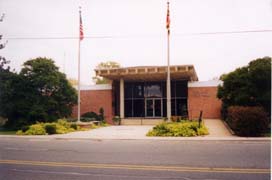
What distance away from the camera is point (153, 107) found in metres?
32.5

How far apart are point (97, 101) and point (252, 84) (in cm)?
1763

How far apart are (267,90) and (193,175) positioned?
594 inches

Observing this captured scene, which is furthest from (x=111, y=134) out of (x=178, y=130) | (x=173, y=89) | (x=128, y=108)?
(x=173, y=89)

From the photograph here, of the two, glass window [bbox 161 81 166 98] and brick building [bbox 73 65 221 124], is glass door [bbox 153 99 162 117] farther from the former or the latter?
glass window [bbox 161 81 166 98]

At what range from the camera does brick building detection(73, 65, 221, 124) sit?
29.8m

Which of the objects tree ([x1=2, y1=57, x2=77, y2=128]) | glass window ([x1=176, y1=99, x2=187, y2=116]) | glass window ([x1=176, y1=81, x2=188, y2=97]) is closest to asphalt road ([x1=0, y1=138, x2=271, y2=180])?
tree ([x1=2, y1=57, x2=77, y2=128])

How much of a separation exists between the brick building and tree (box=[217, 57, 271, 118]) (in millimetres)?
6541

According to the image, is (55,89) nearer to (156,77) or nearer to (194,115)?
(156,77)

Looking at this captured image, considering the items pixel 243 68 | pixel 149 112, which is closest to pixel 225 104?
pixel 243 68

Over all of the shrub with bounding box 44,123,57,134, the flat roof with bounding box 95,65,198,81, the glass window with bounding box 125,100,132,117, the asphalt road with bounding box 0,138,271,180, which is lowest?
the shrub with bounding box 44,123,57,134

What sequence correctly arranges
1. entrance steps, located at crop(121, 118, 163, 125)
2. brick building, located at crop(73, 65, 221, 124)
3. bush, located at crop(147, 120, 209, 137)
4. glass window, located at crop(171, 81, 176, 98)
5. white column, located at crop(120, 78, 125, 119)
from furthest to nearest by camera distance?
glass window, located at crop(171, 81, 176, 98)
white column, located at crop(120, 78, 125, 119)
brick building, located at crop(73, 65, 221, 124)
entrance steps, located at crop(121, 118, 163, 125)
bush, located at crop(147, 120, 209, 137)

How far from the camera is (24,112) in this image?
966 inches

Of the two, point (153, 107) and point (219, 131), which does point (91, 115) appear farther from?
point (219, 131)

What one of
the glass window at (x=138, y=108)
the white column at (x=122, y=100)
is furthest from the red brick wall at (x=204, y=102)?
the white column at (x=122, y=100)
